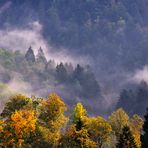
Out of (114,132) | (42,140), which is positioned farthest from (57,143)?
(114,132)

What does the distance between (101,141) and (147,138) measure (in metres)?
28.5

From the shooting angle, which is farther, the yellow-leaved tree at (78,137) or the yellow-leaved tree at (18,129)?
the yellow-leaved tree at (18,129)

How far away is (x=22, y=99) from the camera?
12312 centimetres

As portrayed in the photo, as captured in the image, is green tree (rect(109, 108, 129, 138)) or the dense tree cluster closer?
the dense tree cluster

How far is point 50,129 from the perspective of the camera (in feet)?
392

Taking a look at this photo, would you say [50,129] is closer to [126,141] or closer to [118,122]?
[118,122]

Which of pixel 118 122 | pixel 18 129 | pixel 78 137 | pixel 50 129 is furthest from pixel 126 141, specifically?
pixel 118 122

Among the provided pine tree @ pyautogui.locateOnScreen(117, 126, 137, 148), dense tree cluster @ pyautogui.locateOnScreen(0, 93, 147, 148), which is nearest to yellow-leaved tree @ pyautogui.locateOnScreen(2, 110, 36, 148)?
dense tree cluster @ pyautogui.locateOnScreen(0, 93, 147, 148)

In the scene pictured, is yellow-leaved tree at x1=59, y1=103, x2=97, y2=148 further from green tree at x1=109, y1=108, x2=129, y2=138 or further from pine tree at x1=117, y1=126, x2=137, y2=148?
green tree at x1=109, y1=108, x2=129, y2=138

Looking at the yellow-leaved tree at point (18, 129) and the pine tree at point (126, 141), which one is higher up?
the yellow-leaved tree at point (18, 129)

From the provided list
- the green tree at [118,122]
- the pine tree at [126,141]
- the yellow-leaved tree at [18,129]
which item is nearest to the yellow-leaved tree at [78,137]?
the yellow-leaved tree at [18,129]

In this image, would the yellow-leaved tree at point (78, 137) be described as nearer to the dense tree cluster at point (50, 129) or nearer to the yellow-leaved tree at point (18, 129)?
the dense tree cluster at point (50, 129)

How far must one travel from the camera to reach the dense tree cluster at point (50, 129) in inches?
4225

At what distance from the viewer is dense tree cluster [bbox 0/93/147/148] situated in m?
107
